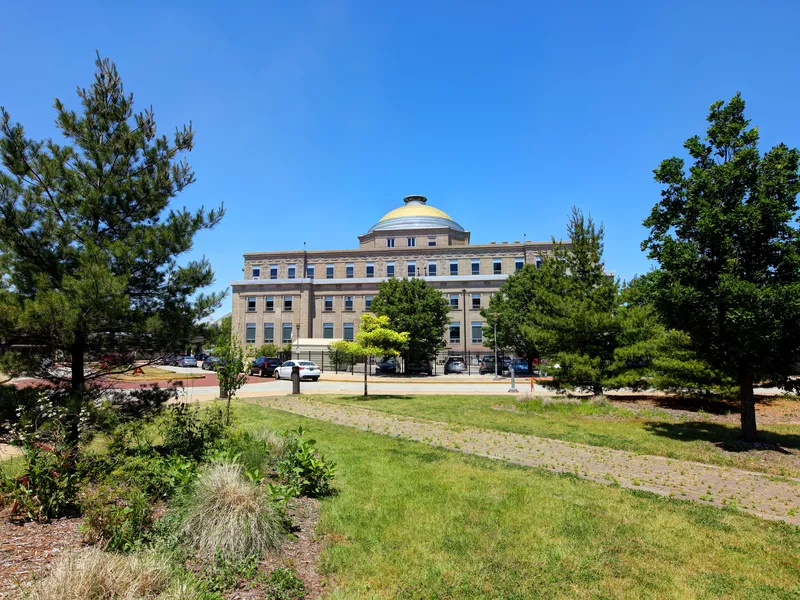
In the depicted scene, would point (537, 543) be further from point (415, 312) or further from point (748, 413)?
point (415, 312)

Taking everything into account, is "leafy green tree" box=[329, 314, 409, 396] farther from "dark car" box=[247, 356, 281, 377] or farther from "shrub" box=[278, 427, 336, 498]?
"dark car" box=[247, 356, 281, 377]

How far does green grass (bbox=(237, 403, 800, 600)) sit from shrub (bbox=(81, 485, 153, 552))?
1.72m

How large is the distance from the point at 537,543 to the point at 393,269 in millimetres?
61753

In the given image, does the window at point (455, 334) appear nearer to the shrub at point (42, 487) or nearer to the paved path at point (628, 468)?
the paved path at point (628, 468)

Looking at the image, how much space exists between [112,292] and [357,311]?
2284 inches

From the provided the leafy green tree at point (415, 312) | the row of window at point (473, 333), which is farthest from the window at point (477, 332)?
the leafy green tree at point (415, 312)

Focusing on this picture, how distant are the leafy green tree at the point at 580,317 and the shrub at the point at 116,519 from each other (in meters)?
14.3

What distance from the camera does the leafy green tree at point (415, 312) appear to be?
4394 cm

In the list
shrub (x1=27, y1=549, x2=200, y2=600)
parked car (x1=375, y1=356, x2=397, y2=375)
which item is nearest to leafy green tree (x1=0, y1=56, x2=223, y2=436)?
shrub (x1=27, y1=549, x2=200, y2=600)

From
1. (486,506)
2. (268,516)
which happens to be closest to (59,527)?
(268,516)

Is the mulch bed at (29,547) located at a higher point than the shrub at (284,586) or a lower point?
higher

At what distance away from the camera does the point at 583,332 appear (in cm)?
1644

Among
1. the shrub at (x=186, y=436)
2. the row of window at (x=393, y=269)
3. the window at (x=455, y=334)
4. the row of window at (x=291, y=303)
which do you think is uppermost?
the row of window at (x=393, y=269)

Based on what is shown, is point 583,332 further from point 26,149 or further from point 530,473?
point 26,149
